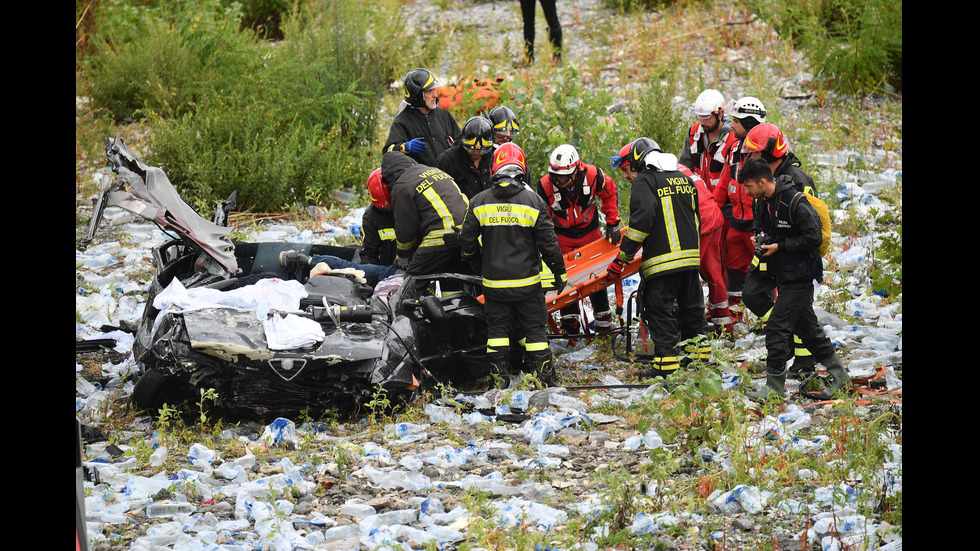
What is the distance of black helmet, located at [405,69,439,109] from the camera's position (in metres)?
8.05

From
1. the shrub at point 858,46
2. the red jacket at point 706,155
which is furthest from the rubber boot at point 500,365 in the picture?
the shrub at point 858,46

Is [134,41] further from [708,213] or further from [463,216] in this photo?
[708,213]

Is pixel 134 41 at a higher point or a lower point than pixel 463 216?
higher

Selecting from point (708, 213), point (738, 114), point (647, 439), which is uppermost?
point (738, 114)

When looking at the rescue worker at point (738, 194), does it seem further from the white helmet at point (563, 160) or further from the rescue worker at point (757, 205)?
the white helmet at point (563, 160)

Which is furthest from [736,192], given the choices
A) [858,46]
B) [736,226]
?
[858,46]

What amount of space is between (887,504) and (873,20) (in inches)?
402

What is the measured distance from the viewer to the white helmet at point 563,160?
7078 millimetres

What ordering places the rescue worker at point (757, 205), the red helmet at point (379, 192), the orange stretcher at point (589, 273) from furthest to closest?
1. the red helmet at point (379, 192)
2. the orange stretcher at point (589, 273)
3. the rescue worker at point (757, 205)

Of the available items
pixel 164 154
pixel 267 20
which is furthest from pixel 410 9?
pixel 164 154

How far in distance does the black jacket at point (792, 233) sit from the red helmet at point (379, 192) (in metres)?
3.28

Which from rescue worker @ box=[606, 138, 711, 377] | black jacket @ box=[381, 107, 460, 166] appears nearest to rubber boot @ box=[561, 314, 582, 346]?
rescue worker @ box=[606, 138, 711, 377]

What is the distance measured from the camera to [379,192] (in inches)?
313

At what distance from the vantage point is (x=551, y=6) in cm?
1390
